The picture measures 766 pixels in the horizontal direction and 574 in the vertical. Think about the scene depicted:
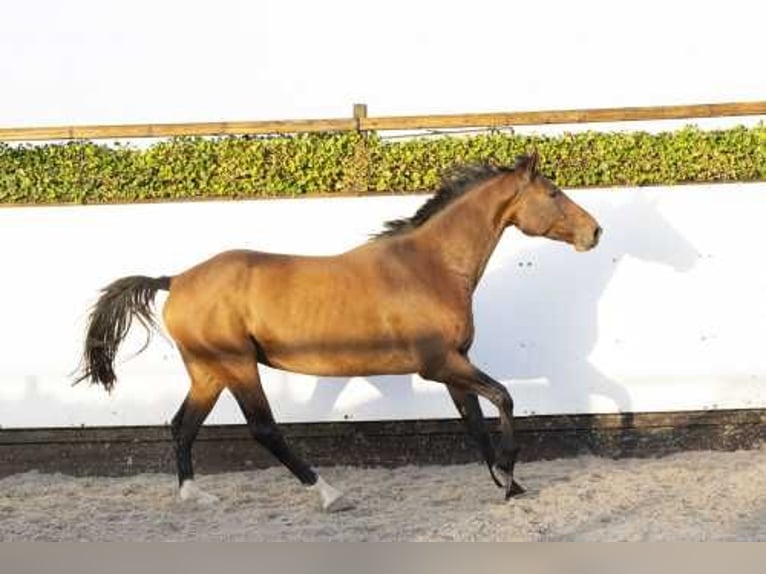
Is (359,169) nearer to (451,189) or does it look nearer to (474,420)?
(451,189)

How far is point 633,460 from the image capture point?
287 inches

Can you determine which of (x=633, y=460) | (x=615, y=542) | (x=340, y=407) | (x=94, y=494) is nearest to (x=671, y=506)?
(x=615, y=542)

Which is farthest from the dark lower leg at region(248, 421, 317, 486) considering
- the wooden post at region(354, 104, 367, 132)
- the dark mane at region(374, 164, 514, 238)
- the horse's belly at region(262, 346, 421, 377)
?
the wooden post at region(354, 104, 367, 132)

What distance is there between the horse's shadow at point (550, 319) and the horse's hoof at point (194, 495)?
4.06 ft

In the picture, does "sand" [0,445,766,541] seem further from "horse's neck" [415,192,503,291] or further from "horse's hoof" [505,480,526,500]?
"horse's neck" [415,192,503,291]

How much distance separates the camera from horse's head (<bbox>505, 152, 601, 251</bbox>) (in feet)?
20.7

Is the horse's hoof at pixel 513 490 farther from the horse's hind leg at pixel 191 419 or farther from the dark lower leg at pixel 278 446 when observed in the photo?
the horse's hind leg at pixel 191 419

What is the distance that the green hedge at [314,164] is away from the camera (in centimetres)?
752

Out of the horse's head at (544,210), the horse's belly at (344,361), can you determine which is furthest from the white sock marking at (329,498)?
the horse's head at (544,210)

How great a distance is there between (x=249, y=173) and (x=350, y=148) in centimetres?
73

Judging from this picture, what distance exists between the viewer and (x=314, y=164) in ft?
24.8

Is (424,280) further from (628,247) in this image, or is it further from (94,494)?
(94,494)

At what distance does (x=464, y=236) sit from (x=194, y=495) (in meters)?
2.20

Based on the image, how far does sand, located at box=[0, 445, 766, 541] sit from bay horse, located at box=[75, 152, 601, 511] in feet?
0.93
